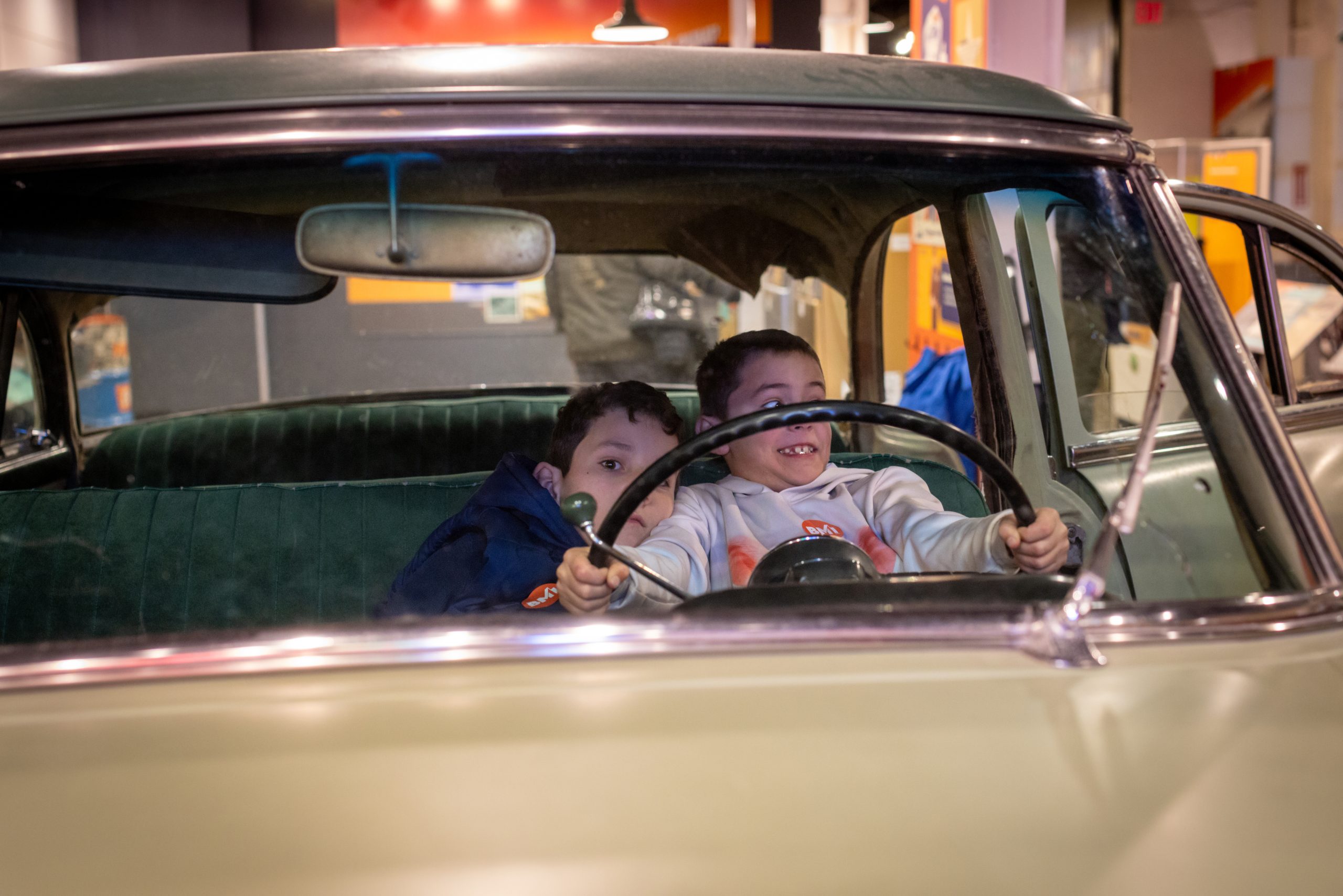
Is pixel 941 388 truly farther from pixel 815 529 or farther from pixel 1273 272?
pixel 815 529

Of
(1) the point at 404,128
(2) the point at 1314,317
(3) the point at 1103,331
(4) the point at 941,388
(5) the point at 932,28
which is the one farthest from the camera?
(2) the point at 1314,317

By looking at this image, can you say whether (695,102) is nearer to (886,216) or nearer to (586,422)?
(586,422)

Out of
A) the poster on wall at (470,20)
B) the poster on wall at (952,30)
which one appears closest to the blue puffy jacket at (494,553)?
the poster on wall at (952,30)

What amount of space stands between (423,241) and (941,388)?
100 inches

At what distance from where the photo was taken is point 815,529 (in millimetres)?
1634

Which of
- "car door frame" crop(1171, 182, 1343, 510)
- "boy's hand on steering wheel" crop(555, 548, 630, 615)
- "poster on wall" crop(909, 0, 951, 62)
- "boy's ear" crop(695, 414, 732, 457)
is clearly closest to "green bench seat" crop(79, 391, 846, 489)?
"boy's ear" crop(695, 414, 732, 457)

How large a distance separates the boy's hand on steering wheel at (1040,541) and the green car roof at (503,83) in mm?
475

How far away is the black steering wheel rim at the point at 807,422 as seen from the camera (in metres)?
1.23

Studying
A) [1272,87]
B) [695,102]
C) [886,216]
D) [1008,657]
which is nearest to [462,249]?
[695,102]

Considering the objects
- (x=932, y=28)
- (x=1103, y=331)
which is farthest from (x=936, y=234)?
(x=932, y=28)

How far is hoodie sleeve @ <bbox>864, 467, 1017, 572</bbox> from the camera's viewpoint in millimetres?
1454

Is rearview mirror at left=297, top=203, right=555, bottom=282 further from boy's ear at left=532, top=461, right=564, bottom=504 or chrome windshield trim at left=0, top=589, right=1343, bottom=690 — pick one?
boy's ear at left=532, top=461, right=564, bottom=504

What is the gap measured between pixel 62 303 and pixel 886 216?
1.88 metres

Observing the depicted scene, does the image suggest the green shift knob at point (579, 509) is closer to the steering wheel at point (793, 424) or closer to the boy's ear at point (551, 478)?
the steering wheel at point (793, 424)
